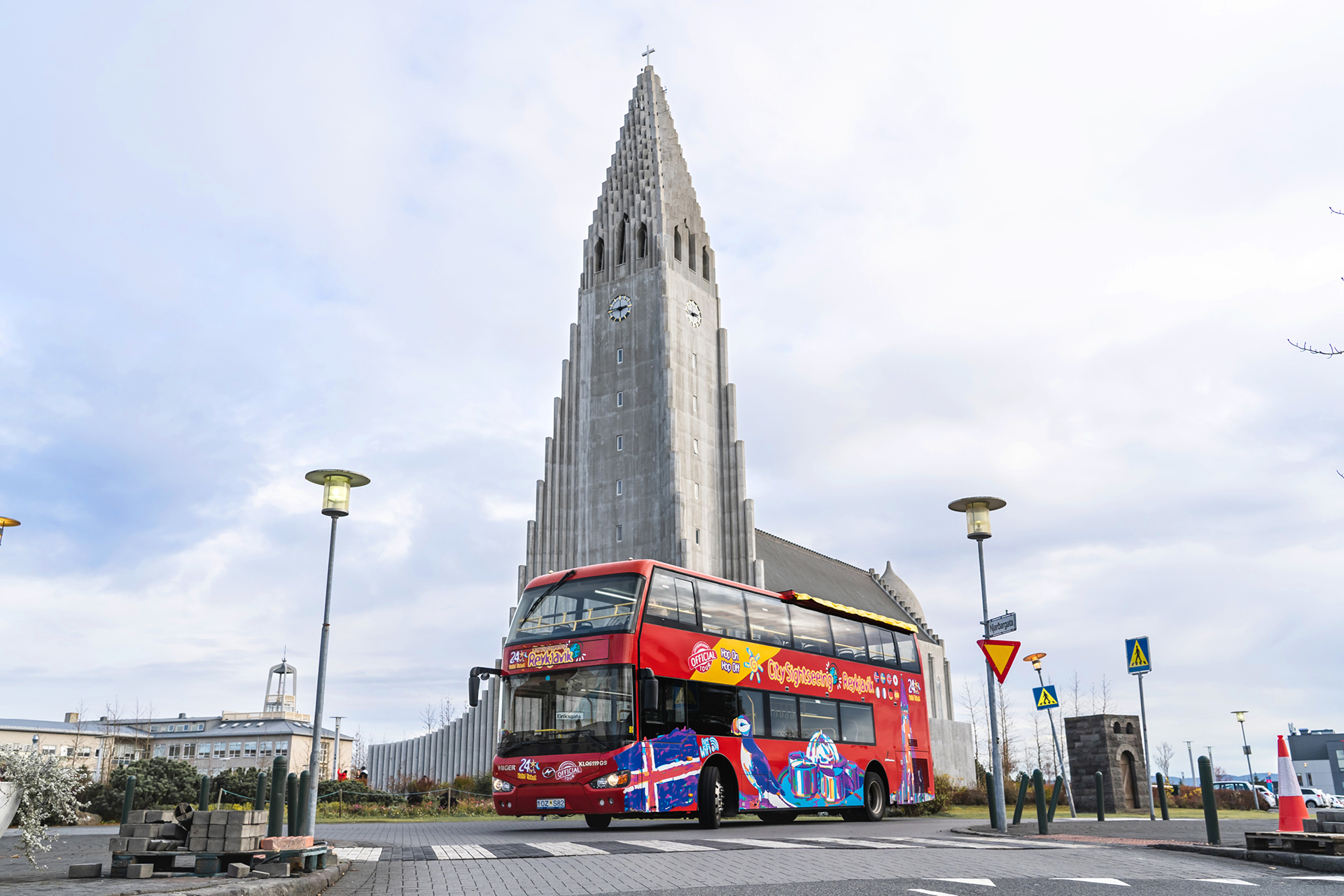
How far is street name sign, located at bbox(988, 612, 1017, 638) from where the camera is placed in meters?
17.3

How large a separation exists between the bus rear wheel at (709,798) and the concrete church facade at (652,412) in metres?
35.8

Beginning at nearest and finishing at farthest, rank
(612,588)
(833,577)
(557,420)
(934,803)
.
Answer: (612,588), (934,803), (557,420), (833,577)

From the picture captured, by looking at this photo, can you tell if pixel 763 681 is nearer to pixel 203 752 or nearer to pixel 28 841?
pixel 28 841

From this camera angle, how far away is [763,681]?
19516mm

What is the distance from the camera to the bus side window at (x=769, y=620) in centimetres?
1977

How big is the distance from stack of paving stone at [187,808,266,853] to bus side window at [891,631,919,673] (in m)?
18.0

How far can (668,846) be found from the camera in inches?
514

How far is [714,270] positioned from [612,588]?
49.1 meters

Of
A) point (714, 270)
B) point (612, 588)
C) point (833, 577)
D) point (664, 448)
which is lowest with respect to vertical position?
point (612, 588)

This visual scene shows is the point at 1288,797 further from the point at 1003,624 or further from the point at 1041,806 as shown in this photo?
the point at 1003,624

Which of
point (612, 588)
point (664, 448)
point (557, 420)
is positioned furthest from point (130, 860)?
point (557, 420)

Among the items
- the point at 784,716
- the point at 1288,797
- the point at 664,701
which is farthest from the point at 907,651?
the point at 1288,797

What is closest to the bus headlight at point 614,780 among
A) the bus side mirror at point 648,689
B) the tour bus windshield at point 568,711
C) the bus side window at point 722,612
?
the tour bus windshield at point 568,711

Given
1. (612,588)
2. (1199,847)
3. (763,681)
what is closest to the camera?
(1199,847)
